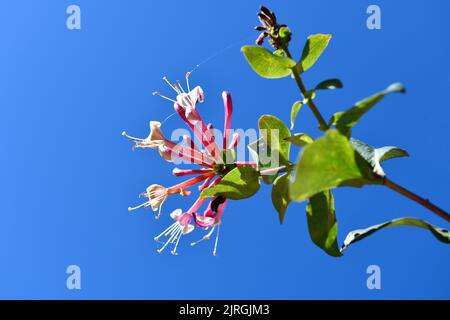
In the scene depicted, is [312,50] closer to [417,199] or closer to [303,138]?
[303,138]

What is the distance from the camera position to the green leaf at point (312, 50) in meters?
1.10

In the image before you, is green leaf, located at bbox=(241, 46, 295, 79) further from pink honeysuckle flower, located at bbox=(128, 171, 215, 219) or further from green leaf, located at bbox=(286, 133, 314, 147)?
pink honeysuckle flower, located at bbox=(128, 171, 215, 219)

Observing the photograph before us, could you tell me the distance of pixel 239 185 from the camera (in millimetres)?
1146

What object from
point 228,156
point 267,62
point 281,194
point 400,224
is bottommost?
point 400,224

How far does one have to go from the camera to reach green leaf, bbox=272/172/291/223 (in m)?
1.14

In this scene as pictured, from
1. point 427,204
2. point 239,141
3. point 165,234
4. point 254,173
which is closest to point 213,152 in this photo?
point 239,141

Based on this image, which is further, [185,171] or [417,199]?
[185,171]

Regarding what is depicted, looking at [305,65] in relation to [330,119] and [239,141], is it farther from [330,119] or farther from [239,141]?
[239,141]

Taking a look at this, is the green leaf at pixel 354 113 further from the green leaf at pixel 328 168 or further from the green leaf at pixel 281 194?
the green leaf at pixel 281 194

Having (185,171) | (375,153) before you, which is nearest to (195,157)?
(185,171)

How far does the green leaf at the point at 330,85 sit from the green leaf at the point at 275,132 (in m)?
0.17

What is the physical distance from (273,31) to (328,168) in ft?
1.37

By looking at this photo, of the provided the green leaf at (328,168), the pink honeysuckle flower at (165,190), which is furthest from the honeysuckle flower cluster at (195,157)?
the green leaf at (328,168)

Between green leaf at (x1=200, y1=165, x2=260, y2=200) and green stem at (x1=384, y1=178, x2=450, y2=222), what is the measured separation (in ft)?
1.11
